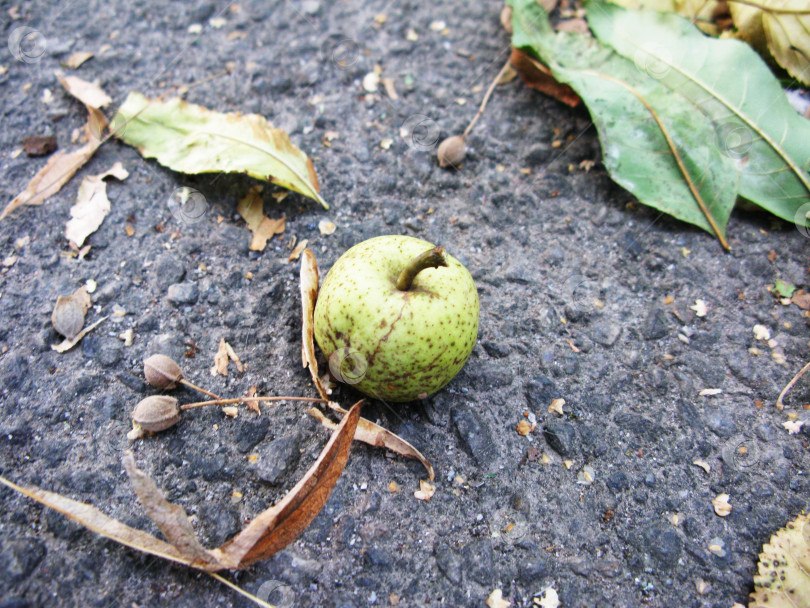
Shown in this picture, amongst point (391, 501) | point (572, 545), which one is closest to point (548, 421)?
point (572, 545)

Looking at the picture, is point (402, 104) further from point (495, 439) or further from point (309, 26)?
point (495, 439)

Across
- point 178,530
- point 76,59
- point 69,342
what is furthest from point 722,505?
point 76,59

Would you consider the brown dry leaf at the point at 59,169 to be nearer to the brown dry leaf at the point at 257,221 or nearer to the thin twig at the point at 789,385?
the brown dry leaf at the point at 257,221

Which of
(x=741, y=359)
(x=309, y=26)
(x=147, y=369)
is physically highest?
(x=309, y=26)

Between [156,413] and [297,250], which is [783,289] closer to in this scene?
[297,250]

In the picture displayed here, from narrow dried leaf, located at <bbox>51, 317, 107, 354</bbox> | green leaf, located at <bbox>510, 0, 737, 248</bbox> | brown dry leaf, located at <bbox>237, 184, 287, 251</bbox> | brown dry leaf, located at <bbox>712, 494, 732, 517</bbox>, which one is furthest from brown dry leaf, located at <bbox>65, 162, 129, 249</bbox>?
brown dry leaf, located at <bbox>712, 494, 732, 517</bbox>

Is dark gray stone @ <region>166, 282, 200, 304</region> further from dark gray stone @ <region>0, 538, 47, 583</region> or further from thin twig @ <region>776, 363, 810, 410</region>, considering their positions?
thin twig @ <region>776, 363, 810, 410</region>
